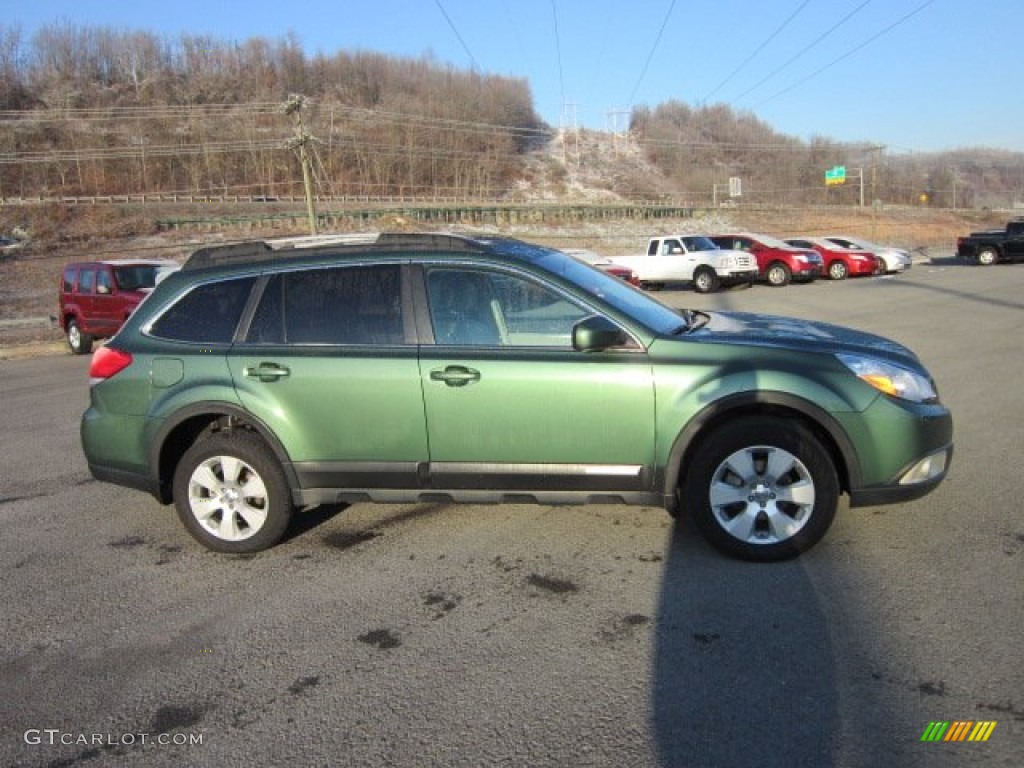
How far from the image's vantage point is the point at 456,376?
426 centimetres

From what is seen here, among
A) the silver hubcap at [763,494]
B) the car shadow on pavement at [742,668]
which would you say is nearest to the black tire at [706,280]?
the silver hubcap at [763,494]

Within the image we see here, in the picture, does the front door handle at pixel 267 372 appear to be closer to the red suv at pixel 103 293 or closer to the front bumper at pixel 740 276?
the red suv at pixel 103 293

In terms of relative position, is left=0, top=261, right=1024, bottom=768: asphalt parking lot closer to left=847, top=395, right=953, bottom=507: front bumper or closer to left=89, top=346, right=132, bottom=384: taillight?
left=847, top=395, right=953, bottom=507: front bumper

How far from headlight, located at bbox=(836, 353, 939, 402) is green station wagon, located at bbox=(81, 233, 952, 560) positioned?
1 cm

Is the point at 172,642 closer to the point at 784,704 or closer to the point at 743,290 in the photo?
the point at 784,704

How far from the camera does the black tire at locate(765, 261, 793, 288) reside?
25.5 meters

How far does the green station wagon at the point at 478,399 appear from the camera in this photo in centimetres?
407

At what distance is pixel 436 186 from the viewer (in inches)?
4911

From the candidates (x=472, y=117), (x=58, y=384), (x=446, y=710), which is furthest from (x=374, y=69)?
(x=446, y=710)

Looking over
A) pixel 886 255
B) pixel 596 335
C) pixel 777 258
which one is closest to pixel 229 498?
pixel 596 335

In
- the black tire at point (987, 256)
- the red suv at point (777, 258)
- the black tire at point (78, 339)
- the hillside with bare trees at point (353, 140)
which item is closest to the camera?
the black tire at point (78, 339)

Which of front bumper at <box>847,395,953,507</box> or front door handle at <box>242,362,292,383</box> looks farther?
front door handle at <box>242,362,292,383</box>

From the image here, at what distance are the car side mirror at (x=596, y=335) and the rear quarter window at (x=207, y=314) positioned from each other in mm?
1968
